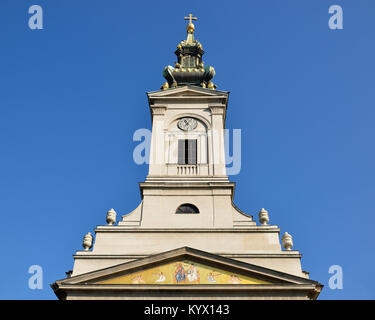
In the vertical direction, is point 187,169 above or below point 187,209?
above

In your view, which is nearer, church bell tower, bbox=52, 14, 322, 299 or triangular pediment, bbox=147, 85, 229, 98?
church bell tower, bbox=52, 14, 322, 299

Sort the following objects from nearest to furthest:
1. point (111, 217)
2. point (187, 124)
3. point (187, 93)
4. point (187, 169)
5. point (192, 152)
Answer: point (111, 217) → point (187, 169) → point (192, 152) → point (187, 124) → point (187, 93)

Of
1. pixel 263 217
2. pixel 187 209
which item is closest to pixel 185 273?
pixel 187 209

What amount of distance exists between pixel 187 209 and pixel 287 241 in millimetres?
4887

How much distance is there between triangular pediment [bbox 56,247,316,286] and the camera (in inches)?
803

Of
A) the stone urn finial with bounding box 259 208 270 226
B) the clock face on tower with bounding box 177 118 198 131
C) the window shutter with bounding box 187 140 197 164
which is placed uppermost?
the clock face on tower with bounding box 177 118 198 131

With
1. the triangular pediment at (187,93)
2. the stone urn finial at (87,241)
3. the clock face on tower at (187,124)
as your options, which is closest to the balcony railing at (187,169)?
the clock face on tower at (187,124)

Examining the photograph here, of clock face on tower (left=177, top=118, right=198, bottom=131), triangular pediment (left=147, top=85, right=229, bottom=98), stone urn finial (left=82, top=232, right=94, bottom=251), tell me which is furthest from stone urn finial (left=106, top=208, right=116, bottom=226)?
triangular pediment (left=147, top=85, right=229, bottom=98)

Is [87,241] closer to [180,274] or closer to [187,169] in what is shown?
[180,274]

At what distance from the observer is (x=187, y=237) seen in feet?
74.0

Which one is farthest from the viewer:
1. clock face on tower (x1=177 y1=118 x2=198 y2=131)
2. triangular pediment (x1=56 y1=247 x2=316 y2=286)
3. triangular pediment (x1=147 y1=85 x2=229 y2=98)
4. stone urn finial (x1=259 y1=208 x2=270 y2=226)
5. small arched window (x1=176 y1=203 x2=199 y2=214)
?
triangular pediment (x1=147 y1=85 x2=229 y2=98)

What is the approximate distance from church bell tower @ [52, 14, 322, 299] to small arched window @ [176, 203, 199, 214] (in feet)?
0.16

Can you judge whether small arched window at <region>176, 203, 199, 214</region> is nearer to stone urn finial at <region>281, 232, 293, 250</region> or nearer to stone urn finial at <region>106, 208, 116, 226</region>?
stone urn finial at <region>106, 208, 116, 226</region>
